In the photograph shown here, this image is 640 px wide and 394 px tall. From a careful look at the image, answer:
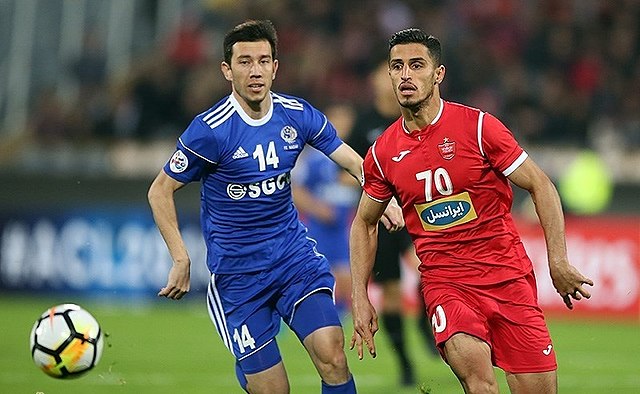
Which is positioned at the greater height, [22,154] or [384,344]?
[22,154]

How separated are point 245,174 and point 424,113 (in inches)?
47.1

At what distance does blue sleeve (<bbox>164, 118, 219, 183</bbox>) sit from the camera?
7.11 m

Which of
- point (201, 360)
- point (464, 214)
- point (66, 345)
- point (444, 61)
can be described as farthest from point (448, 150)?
point (444, 61)

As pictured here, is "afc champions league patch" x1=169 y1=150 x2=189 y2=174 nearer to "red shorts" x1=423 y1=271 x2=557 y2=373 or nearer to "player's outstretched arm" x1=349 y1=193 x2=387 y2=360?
"player's outstretched arm" x1=349 y1=193 x2=387 y2=360

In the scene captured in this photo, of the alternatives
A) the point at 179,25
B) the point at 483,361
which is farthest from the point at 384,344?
the point at 179,25

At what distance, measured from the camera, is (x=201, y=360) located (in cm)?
1214

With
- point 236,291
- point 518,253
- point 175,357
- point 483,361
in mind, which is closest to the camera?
point 483,361

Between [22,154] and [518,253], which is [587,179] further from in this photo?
[518,253]

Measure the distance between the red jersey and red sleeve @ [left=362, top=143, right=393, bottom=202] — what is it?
0.07 ft

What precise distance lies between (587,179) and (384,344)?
4.15 metres

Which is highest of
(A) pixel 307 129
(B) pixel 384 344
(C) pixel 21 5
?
(C) pixel 21 5

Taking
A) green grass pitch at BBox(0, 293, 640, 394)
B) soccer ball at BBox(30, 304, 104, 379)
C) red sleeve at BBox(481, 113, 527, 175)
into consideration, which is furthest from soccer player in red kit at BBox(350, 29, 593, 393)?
soccer ball at BBox(30, 304, 104, 379)

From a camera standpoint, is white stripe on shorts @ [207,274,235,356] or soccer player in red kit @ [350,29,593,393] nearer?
soccer player in red kit @ [350,29,593,393]

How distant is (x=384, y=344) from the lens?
44.6ft
